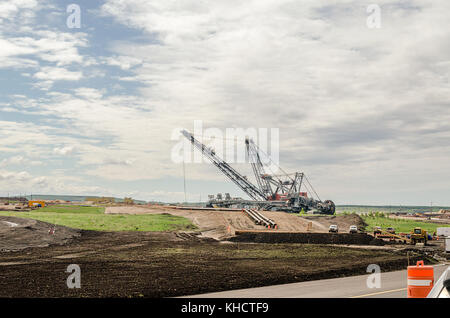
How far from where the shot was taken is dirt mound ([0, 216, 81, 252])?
41831mm

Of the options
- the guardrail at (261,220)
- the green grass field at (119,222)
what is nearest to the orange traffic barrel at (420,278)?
the green grass field at (119,222)

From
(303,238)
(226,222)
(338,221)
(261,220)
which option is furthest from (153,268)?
(338,221)

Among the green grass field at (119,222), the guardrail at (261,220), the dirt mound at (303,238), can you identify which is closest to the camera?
the dirt mound at (303,238)

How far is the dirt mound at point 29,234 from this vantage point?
4183cm

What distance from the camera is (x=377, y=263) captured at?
30.7m

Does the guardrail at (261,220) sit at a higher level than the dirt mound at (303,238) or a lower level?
higher

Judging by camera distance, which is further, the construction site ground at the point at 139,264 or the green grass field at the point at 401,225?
the green grass field at the point at 401,225

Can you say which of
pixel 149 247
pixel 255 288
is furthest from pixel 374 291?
pixel 149 247

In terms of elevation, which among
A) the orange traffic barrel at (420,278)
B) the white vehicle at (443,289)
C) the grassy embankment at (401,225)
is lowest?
the grassy embankment at (401,225)

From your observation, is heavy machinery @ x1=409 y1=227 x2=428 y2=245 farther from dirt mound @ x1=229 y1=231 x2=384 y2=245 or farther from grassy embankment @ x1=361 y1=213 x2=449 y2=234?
grassy embankment @ x1=361 y1=213 x2=449 y2=234

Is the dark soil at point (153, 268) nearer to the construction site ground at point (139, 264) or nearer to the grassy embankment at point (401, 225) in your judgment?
the construction site ground at point (139, 264)

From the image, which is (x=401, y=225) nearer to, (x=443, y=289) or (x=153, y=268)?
(x=153, y=268)

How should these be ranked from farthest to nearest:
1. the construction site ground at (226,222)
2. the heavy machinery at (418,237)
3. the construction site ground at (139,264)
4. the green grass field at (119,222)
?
the construction site ground at (226,222), the green grass field at (119,222), the heavy machinery at (418,237), the construction site ground at (139,264)
